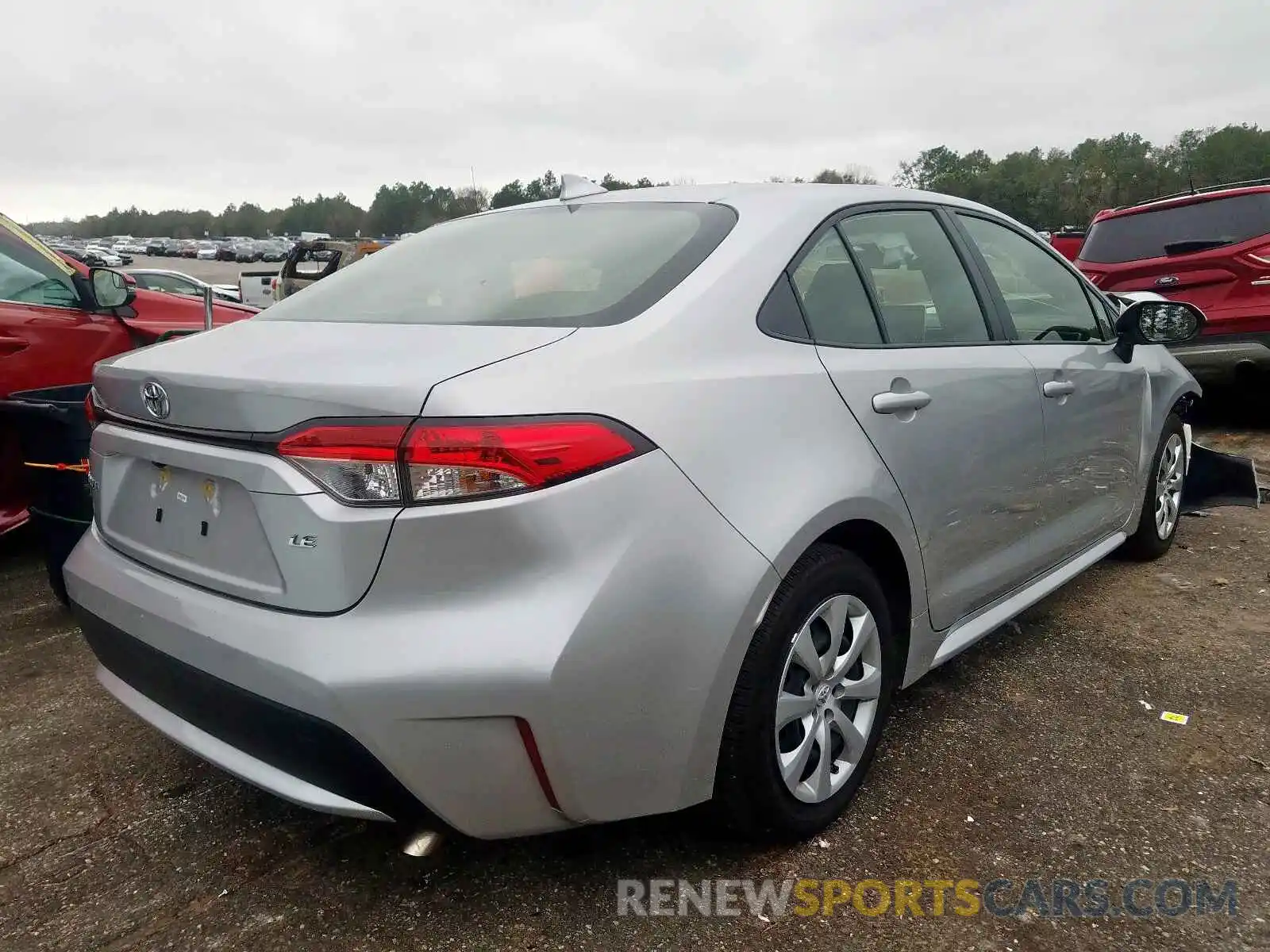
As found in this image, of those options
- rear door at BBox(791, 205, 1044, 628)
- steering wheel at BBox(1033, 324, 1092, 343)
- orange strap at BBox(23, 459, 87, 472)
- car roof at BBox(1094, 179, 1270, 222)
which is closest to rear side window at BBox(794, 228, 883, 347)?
rear door at BBox(791, 205, 1044, 628)

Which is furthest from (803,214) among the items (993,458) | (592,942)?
(592,942)

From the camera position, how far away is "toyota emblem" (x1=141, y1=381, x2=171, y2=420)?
191cm

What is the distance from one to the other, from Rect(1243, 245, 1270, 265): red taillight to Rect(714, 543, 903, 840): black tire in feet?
18.9

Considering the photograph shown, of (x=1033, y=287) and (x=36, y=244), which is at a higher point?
(x=36, y=244)

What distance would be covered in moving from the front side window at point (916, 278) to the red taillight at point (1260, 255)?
4.80 metres

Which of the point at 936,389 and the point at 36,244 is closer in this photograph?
the point at 936,389

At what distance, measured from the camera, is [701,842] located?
2.22 meters

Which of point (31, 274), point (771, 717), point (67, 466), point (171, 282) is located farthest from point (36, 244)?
point (171, 282)

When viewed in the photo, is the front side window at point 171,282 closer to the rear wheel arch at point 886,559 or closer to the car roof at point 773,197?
the car roof at point 773,197

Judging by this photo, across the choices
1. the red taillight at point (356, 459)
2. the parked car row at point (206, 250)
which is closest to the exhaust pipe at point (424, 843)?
the red taillight at point (356, 459)

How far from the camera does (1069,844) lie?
2.24 metres

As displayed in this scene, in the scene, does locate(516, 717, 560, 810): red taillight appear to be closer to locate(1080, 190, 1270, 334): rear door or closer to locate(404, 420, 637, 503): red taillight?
locate(404, 420, 637, 503): red taillight

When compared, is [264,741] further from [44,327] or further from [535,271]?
[44,327]

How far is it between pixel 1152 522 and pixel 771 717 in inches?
115
